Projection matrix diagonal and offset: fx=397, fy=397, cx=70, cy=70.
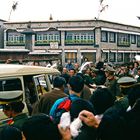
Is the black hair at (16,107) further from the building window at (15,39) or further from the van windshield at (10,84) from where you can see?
the building window at (15,39)

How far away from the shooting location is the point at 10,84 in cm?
771

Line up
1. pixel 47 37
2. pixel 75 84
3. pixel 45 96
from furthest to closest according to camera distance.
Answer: pixel 47 37, pixel 45 96, pixel 75 84

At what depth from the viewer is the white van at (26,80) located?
7625mm

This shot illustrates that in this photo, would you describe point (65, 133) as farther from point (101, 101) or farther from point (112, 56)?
point (112, 56)

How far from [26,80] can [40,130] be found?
5315 mm

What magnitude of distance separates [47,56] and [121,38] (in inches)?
1250

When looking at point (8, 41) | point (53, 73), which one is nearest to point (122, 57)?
point (8, 41)

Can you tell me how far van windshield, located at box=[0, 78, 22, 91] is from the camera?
7535 mm

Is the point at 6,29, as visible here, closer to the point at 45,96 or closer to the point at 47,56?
the point at 47,56

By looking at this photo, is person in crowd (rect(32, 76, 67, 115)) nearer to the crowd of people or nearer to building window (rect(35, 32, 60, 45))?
the crowd of people

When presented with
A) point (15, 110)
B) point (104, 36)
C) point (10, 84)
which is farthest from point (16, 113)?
point (104, 36)

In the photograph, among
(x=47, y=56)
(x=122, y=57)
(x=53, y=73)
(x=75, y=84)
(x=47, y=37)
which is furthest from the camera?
(x=122, y=57)

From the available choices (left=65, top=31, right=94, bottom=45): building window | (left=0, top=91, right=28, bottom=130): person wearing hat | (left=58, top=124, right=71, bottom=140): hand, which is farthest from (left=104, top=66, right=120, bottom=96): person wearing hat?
(left=65, top=31, right=94, bottom=45): building window

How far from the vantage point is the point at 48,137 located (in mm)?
3127
